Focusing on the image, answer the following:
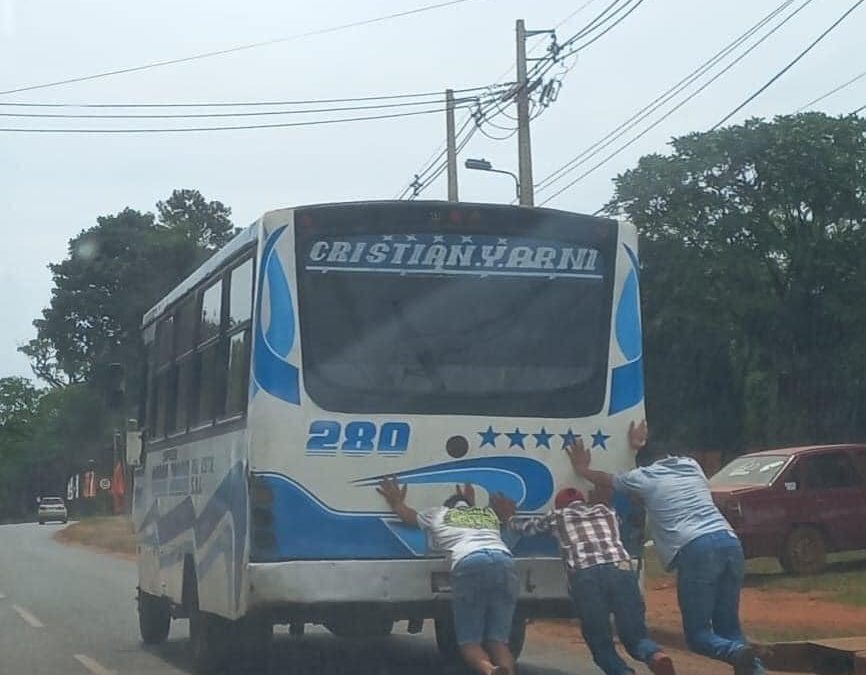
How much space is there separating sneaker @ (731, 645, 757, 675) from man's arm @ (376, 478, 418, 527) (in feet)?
7.41

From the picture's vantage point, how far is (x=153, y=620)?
1606cm

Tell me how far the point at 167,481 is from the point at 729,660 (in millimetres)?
6145

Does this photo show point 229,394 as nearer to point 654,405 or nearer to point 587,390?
point 587,390

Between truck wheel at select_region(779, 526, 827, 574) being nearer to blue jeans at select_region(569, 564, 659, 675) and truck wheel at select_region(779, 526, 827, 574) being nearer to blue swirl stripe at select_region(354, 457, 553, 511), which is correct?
blue swirl stripe at select_region(354, 457, 553, 511)

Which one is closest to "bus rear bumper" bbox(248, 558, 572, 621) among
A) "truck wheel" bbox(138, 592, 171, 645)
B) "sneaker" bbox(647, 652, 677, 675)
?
"sneaker" bbox(647, 652, 677, 675)

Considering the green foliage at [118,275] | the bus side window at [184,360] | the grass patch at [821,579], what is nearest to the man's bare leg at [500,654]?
the bus side window at [184,360]

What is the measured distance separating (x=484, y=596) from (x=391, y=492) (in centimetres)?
102

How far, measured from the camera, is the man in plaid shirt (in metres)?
10.1

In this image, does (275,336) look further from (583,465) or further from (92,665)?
(92,665)

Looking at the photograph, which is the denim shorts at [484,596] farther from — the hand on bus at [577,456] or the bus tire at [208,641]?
the bus tire at [208,641]

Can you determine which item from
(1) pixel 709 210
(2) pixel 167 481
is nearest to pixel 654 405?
(1) pixel 709 210

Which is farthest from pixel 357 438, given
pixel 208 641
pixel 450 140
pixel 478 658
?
pixel 450 140

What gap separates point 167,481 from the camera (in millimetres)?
14414

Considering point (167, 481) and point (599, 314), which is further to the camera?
point (167, 481)
